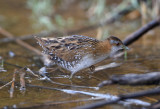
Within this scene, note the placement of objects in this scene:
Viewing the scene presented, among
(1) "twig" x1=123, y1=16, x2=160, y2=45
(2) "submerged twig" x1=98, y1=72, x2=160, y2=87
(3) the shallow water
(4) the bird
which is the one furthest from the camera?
(1) "twig" x1=123, y1=16, x2=160, y2=45

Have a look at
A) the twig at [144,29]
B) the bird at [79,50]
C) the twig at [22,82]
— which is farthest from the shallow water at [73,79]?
the twig at [144,29]

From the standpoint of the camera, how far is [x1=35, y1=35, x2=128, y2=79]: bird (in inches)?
143

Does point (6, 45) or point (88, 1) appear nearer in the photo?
point (6, 45)

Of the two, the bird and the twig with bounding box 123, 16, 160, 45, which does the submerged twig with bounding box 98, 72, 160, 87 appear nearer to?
the bird

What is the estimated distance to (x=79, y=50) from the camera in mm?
3678

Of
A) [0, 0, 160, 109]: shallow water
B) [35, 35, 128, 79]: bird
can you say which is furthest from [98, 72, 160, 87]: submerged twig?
[35, 35, 128, 79]: bird

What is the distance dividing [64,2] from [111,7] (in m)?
2.32

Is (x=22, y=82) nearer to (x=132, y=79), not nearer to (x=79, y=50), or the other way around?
(x=79, y=50)

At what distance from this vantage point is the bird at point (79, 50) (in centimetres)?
363

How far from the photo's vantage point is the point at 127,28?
23.9 ft

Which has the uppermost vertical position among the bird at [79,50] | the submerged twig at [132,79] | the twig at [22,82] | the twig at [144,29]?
the twig at [144,29]

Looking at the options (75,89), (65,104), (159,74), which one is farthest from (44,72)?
(159,74)

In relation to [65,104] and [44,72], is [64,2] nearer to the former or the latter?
[44,72]

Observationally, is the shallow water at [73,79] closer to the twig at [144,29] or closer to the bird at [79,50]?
the bird at [79,50]
